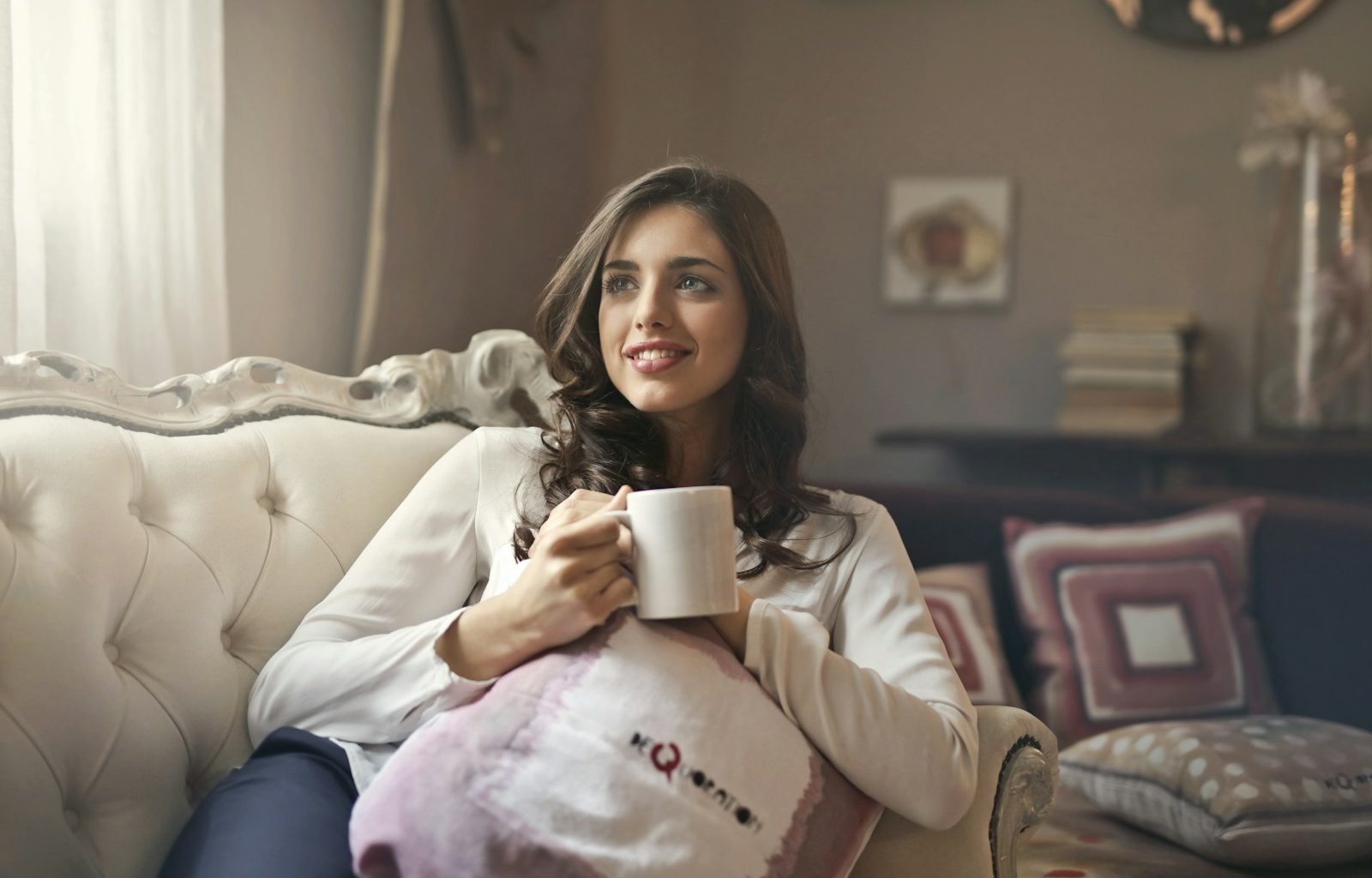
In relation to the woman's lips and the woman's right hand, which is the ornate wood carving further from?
the woman's right hand

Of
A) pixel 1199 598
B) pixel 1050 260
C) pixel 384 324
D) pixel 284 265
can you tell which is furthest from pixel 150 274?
pixel 1050 260

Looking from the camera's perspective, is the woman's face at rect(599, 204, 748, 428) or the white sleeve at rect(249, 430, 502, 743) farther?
the woman's face at rect(599, 204, 748, 428)

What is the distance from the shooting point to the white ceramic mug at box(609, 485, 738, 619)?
859mm

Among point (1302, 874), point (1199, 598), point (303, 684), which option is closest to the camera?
point (303, 684)

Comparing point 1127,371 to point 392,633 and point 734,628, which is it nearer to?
point 734,628

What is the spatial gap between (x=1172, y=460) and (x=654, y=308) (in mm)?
1885

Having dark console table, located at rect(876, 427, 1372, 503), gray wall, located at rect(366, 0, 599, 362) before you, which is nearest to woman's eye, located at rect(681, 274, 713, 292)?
gray wall, located at rect(366, 0, 599, 362)

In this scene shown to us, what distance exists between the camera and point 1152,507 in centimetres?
234

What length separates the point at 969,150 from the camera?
301 centimetres

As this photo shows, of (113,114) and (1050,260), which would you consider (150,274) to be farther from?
(1050,260)

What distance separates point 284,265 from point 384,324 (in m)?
0.18

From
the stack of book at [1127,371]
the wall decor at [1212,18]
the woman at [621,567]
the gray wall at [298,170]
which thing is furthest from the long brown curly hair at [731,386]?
the wall decor at [1212,18]

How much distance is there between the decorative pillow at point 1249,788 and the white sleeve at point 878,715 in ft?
1.49

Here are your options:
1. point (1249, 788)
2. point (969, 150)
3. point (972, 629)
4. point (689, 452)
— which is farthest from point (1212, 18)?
point (689, 452)
